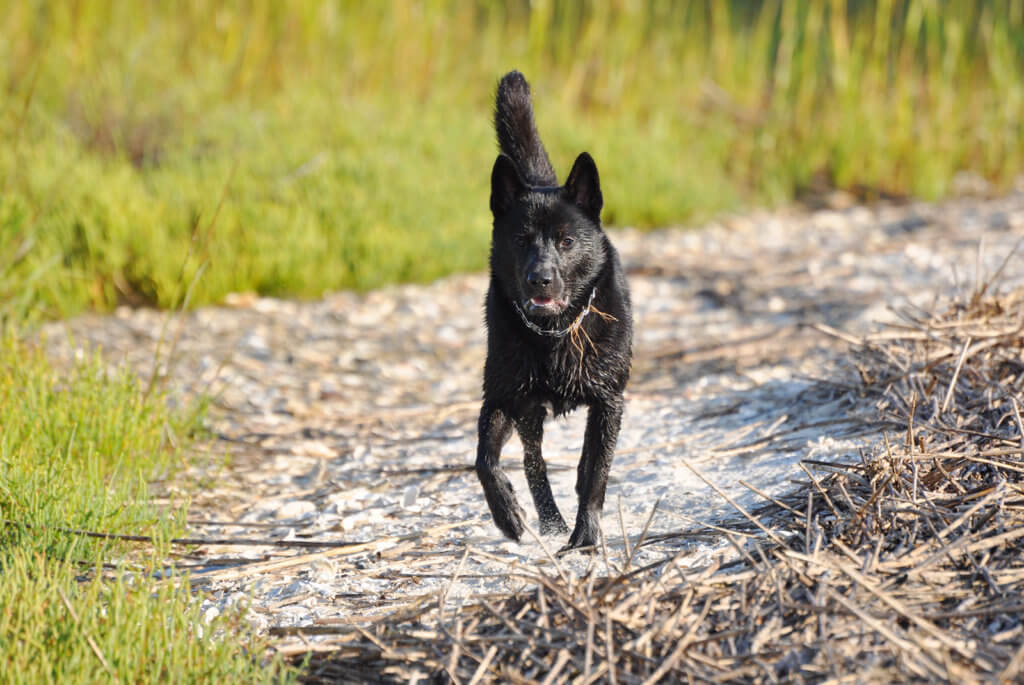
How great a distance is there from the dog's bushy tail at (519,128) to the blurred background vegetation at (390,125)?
5.63 ft

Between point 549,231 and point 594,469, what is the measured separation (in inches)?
28.4

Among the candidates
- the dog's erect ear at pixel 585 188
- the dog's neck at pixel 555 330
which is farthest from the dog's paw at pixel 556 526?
the dog's erect ear at pixel 585 188

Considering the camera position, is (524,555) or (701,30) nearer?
(524,555)

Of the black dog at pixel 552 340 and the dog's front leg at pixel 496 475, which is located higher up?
the black dog at pixel 552 340

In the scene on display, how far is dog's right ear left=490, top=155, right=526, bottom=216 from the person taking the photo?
126 inches

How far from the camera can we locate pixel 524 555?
3.02 metres

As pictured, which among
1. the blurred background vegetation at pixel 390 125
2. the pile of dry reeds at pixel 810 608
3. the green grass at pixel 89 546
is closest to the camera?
the pile of dry reeds at pixel 810 608

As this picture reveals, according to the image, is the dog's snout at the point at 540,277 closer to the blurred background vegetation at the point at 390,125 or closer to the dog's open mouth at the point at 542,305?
the dog's open mouth at the point at 542,305

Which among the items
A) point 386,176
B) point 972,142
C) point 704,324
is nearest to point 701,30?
point 972,142

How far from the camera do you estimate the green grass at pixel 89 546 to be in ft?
7.58

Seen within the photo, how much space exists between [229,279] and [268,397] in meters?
1.36

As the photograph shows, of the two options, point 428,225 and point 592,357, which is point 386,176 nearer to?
point 428,225

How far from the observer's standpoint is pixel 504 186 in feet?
10.6

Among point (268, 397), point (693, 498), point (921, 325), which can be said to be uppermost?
point (921, 325)
